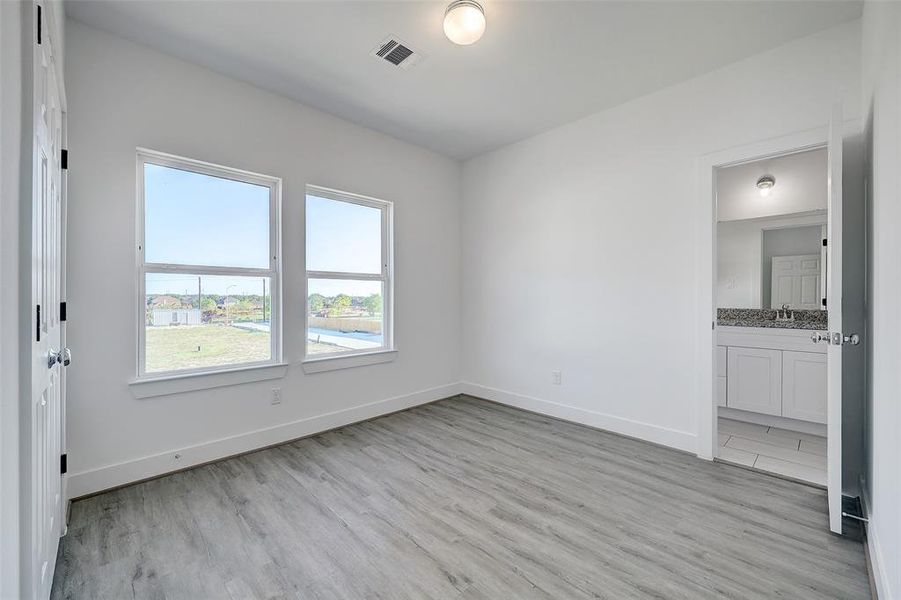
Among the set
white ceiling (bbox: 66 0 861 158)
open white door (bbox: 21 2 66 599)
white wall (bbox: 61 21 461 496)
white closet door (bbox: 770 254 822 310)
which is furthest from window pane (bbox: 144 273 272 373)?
white closet door (bbox: 770 254 822 310)

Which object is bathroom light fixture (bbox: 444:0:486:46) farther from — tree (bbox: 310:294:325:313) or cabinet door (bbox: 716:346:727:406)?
cabinet door (bbox: 716:346:727:406)

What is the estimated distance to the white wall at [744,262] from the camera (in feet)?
13.2

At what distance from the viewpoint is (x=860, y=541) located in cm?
192

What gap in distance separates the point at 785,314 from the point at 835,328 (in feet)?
7.72

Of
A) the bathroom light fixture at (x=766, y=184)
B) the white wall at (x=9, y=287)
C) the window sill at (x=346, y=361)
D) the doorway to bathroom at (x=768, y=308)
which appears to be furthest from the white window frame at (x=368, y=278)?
the bathroom light fixture at (x=766, y=184)

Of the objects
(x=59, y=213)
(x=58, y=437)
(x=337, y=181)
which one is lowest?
(x=58, y=437)

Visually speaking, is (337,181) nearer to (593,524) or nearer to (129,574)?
(129,574)

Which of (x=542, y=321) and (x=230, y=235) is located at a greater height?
(x=230, y=235)

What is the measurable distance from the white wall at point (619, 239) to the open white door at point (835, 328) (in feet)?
2.39

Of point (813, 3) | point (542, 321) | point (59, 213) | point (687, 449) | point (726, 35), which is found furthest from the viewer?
point (542, 321)

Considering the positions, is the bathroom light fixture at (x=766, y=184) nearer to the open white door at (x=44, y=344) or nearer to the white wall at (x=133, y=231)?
the white wall at (x=133, y=231)

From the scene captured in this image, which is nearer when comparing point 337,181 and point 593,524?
point 593,524

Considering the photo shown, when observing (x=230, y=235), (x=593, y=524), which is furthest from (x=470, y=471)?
(x=230, y=235)

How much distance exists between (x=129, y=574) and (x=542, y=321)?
11.2 feet
